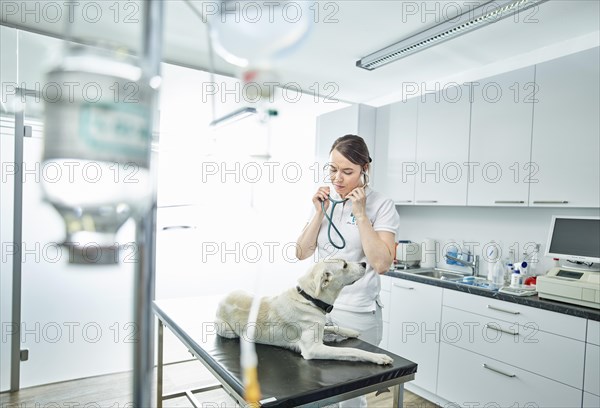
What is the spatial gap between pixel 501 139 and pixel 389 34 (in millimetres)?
1111

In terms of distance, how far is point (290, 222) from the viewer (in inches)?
185

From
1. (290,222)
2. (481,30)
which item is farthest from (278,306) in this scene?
(290,222)

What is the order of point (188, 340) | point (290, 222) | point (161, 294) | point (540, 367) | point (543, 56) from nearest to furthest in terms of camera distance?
point (188, 340) < point (540, 367) < point (543, 56) < point (161, 294) < point (290, 222)

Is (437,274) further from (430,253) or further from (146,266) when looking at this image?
(146,266)

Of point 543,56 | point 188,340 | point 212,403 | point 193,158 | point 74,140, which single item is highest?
point 543,56

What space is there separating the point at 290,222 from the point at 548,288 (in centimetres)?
292

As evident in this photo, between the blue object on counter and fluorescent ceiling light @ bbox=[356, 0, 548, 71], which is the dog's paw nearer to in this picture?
the blue object on counter

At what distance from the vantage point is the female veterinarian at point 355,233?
5.62ft

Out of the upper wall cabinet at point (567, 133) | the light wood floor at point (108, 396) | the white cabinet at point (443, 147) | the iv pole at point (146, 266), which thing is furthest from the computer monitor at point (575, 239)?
the iv pole at point (146, 266)

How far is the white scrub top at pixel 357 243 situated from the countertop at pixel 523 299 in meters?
1.10

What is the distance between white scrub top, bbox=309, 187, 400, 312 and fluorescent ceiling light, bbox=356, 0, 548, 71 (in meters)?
1.36

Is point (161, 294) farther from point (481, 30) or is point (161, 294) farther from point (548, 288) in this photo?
point (481, 30)

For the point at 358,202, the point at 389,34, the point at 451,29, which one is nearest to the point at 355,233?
the point at 358,202

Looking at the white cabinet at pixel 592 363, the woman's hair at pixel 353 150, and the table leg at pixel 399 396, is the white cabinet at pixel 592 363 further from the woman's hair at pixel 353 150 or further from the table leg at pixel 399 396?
the woman's hair at pixel 353 150
